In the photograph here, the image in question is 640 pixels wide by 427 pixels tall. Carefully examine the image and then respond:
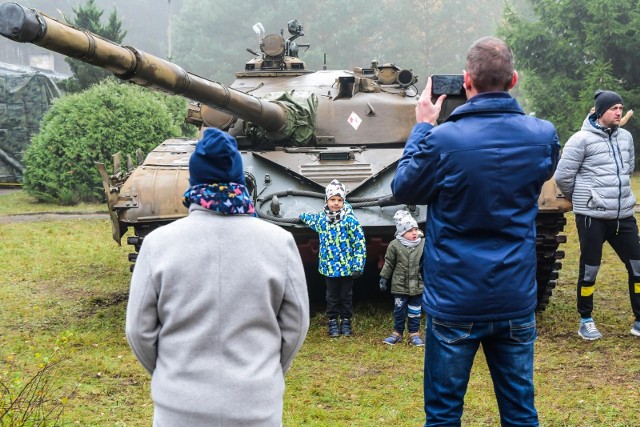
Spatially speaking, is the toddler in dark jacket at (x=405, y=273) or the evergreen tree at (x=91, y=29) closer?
the toddler in dark jacket at (x=405, y=273)

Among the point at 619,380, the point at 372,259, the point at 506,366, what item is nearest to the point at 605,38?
the point at 372,259

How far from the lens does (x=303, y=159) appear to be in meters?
8.00

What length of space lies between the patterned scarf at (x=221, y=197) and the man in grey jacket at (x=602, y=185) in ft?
14.8

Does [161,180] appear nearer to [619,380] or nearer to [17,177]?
[619,380]

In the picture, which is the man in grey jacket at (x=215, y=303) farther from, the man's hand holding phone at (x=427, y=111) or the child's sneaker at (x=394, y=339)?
the child's sneaker at (x=394, y=339)

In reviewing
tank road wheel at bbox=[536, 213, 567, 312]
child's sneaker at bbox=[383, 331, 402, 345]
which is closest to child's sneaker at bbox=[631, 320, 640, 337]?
tank road wheel at bbox=[536, 213, 567, 312]

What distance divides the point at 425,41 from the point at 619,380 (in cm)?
3470

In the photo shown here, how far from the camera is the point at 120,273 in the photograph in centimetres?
1066

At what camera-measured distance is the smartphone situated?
392 centimetres

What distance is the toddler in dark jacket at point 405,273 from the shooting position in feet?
23.2

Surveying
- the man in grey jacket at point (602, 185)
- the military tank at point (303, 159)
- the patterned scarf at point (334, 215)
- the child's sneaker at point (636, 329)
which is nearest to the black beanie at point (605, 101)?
the man in grey jacket at point (602, 185)

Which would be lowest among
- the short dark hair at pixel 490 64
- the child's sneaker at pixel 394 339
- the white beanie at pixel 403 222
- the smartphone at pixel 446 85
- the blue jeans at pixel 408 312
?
the child's sneaker at pixel 394 339

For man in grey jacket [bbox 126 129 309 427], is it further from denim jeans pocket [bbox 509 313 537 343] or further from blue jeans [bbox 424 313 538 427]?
denim jeans pocket [bbox 509 313 537 343]

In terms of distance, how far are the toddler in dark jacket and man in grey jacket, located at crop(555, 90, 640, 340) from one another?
123 cm
